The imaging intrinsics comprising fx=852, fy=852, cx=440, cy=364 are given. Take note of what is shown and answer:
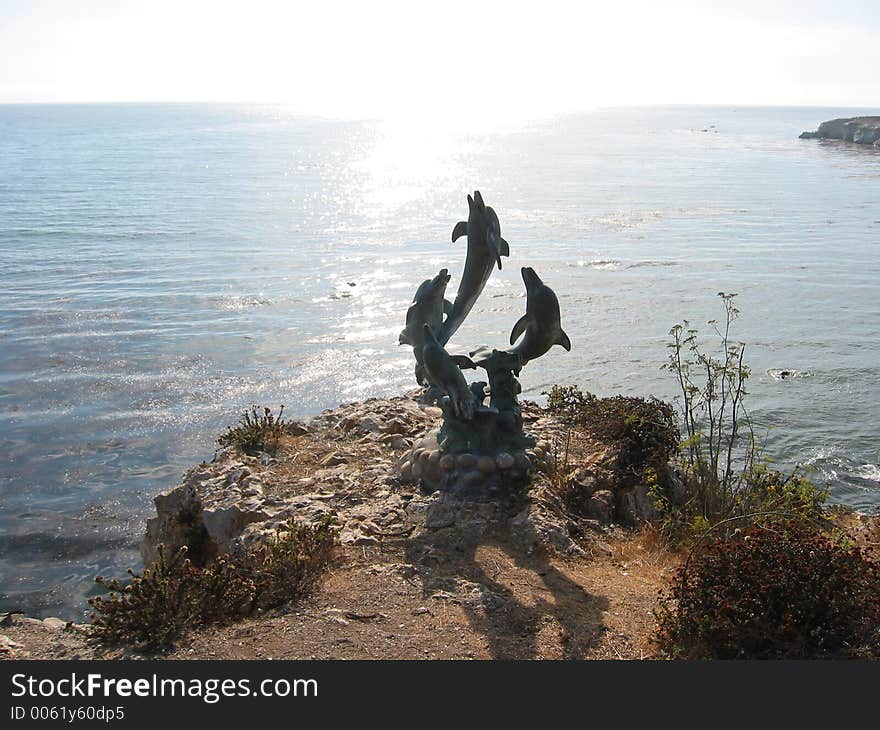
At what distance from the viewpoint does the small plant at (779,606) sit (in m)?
6.93

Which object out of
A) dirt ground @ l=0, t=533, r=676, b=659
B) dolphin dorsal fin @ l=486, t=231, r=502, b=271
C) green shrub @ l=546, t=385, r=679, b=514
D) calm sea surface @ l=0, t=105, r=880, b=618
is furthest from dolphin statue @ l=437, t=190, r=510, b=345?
calm sea surface @ l=0, t=105, r=880, b=618

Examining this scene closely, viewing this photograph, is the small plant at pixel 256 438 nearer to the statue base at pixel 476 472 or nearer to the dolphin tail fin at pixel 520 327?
the statue base at pixel 476 472

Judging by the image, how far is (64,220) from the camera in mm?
41812

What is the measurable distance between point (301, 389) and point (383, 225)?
75.5 ft

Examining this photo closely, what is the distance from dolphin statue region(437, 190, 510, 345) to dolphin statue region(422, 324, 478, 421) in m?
0.74

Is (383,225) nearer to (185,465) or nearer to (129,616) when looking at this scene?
(185,465)

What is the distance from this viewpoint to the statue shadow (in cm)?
766

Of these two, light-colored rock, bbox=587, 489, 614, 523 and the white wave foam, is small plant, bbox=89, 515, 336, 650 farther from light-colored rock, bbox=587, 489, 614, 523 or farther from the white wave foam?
the white wave foam

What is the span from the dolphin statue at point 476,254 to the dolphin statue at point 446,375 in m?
0.74

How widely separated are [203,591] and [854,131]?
99853 millimetres

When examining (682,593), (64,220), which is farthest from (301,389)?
(64,220)

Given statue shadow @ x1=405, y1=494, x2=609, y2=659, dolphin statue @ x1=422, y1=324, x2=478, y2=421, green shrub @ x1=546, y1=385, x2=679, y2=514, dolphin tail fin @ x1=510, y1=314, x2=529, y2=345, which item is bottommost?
statue shadow @ x1=405, y1=494, x2=609, y2=659

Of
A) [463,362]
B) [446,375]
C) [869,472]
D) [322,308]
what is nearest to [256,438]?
[463,362]

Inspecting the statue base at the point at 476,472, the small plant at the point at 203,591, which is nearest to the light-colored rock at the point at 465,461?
the statue base at the point at 476,472
